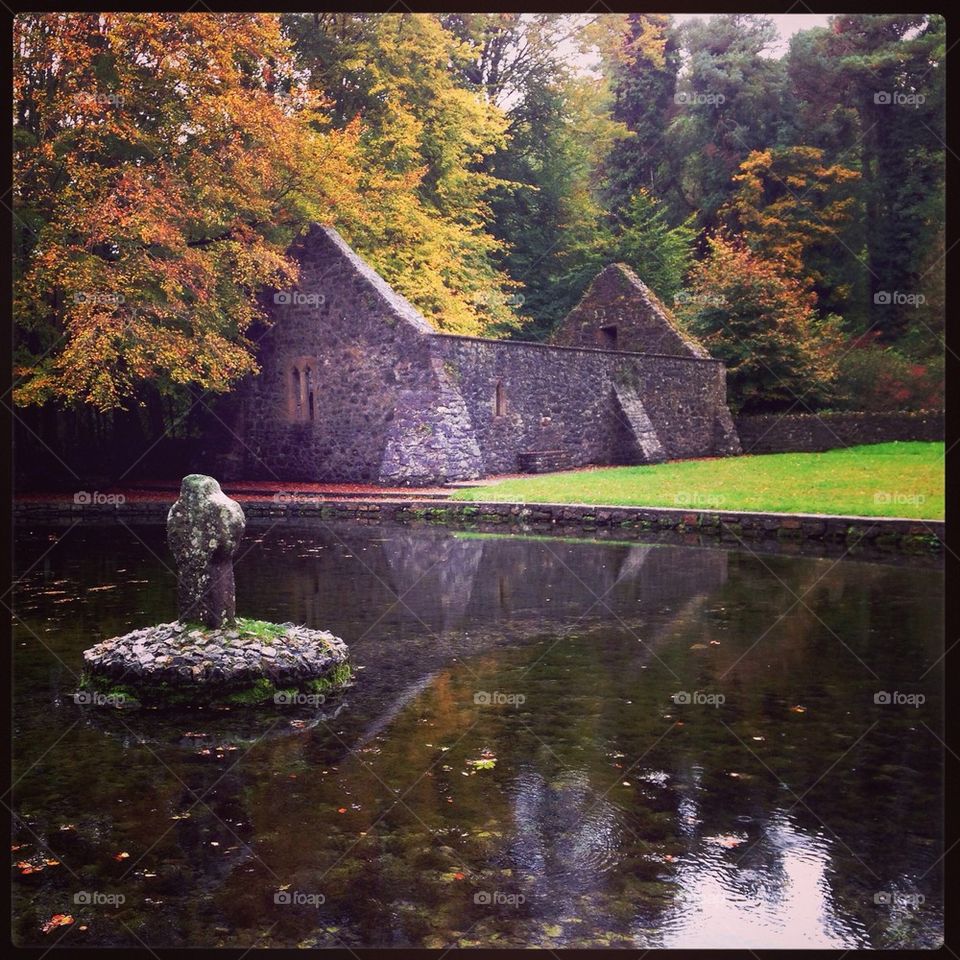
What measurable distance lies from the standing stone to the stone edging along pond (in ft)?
28.1

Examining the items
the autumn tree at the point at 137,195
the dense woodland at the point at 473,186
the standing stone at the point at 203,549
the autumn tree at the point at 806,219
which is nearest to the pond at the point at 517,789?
the standing stone at the point at 203,549

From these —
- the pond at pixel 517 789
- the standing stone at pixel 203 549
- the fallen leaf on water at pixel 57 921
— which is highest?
the standing stone at pixel 203 549

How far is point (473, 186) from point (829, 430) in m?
13.1

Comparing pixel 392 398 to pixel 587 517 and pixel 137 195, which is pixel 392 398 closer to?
pixel 137 195

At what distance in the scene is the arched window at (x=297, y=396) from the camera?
22516mm

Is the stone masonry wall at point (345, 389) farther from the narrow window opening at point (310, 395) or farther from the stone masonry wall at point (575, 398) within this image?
the stone masonry wall at point (575, 398)

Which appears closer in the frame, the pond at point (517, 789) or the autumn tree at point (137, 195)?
the pond at point (517, 789)

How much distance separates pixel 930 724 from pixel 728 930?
9.21 ft

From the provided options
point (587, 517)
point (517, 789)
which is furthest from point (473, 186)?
point (517, 789)

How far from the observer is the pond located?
10.6 feet

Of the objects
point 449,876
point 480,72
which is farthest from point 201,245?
point 449,876

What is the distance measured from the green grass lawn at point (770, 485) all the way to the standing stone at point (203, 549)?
31.2 ft

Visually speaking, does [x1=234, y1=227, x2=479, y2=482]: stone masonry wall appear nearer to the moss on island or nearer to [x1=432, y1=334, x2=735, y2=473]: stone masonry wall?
[x1=432, y1=334, x2=735, y2=473]: stone masonry wall

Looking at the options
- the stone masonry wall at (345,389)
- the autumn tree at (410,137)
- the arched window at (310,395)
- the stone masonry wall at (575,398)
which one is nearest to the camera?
the stone masonry wall at (345,389)
